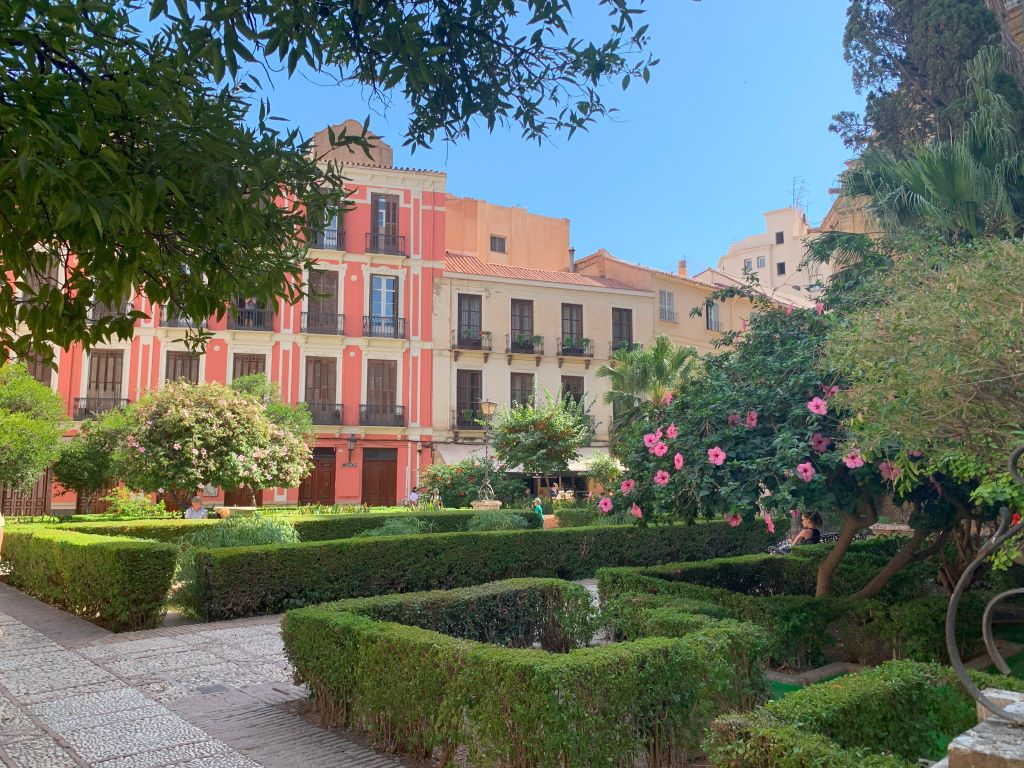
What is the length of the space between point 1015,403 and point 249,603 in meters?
8.97

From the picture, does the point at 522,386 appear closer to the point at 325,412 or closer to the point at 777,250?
the point at 325,412

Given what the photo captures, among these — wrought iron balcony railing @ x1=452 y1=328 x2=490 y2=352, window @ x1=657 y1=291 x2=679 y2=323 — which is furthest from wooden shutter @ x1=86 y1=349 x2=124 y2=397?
window @ x1=657 y1=291 x2=679 y2=323

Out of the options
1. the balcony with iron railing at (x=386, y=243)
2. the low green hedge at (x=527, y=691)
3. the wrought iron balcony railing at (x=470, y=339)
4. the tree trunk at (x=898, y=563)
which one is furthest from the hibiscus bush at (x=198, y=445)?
the wrought iron balcony railing at (x=470, y=339)

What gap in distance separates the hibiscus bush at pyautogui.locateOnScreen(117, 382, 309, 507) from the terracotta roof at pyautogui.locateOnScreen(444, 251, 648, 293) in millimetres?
16258

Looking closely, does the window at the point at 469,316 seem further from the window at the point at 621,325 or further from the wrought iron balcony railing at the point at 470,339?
the window at the point at 621,325

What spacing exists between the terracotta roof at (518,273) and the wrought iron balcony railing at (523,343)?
244 cm

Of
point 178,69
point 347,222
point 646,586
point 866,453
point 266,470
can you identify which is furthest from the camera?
point 347,222

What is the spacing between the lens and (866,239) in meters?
8.33

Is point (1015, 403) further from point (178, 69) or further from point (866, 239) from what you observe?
point (866, 239)

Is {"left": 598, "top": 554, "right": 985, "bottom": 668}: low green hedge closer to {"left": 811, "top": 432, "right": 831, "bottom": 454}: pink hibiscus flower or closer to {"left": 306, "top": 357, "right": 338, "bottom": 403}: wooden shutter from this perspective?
{"left": 811, "top": 432, "right": 831, "bottom": 454}: pink hibiscus flower

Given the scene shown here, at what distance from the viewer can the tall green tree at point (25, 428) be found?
1523 centimetres

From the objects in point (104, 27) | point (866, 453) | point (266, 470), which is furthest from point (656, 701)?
point (266, 470)

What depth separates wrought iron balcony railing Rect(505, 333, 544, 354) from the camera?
3188 centimetres

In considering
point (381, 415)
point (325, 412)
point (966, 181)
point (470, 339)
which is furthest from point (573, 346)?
point (966, 181)
